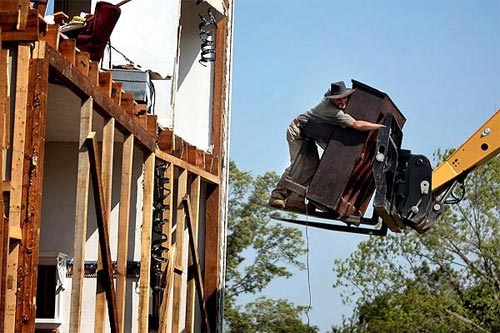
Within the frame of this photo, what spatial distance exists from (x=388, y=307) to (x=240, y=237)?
6417 mm

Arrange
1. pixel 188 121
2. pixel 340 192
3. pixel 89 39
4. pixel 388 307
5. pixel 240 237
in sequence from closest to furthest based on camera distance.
A: 1. pixel 340 192
2. pixel 89 39
3. pixel 188 121
4. pixel 388 307
5. pixel 240 237

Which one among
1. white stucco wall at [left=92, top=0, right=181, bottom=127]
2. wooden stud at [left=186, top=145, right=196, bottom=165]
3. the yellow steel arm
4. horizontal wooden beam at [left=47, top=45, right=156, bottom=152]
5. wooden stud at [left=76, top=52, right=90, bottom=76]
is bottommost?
the yellow steel arm

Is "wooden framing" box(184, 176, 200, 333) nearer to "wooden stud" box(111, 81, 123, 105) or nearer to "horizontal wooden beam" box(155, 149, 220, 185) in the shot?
"horizontal wooden beam" box(155, 149, 220, 185)

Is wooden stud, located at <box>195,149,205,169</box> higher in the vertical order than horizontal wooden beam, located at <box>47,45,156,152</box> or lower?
higher

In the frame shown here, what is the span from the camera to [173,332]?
1858 cm

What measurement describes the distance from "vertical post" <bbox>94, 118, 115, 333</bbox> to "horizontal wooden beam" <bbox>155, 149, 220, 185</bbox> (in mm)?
2982

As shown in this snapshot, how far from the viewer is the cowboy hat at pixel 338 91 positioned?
516 inches

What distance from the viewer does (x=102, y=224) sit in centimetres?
1399

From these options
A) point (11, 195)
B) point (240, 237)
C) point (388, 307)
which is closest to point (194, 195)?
point (11, 195)

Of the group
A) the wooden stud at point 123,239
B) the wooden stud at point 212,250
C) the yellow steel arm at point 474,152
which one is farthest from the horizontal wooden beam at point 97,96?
the wooden stud at point 212,250

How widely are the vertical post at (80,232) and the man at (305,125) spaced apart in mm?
2188

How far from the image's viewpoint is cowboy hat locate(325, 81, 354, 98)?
516 inches

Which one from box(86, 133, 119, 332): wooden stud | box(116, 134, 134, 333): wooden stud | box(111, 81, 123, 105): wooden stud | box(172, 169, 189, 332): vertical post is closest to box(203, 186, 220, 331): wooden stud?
box(172, 169, 189, 332): vertical post

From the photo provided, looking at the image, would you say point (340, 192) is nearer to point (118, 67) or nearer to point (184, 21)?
point (118, 67)
